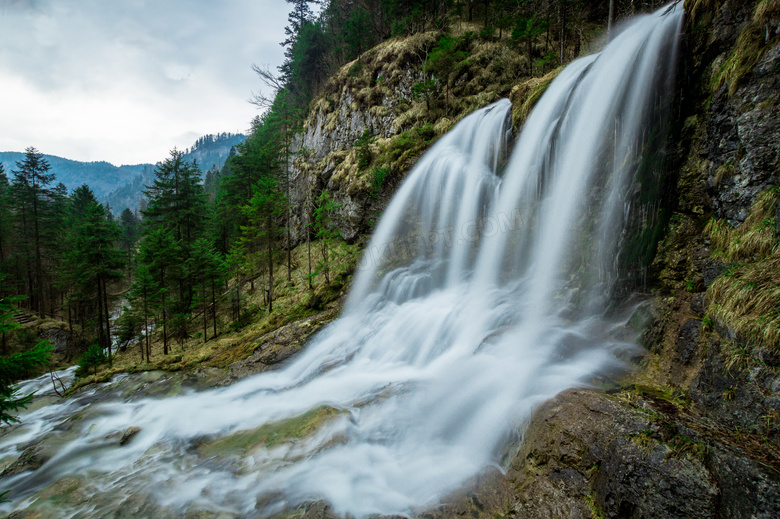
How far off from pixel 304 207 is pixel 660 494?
2477 cm

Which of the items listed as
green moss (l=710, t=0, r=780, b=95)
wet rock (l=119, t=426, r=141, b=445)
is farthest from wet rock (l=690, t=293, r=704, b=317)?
wet rock (l=119, t=426, r=141, b=445)

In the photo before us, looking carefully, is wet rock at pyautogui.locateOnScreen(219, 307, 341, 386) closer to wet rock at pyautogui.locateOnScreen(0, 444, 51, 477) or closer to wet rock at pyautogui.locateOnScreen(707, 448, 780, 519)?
wet rock at pyautogui.locateOnScreen(0, 444, 51, 477)

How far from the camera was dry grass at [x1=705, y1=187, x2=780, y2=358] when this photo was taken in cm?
356

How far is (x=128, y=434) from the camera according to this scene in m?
7.46

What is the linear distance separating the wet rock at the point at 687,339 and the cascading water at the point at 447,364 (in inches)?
34.5

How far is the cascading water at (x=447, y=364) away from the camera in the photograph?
204 inches

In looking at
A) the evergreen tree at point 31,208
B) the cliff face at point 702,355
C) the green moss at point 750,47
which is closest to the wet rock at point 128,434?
the cliff face at point 702,355

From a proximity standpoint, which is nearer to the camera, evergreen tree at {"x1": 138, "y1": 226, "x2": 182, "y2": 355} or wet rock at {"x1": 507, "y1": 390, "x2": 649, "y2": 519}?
wet rock at {"x1": 507, "y1": 390, "x2": 649, "y2": 519}

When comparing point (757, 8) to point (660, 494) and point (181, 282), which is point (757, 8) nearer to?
point (660, 494)

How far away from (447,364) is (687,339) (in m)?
4.50

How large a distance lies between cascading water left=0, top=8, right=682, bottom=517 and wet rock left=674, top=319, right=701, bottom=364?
0.88 meters

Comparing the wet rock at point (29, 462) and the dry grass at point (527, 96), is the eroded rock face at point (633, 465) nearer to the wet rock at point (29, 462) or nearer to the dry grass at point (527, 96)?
the wet rock at point (29, 462)

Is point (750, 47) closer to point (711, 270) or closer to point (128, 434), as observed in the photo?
point (711, 270)

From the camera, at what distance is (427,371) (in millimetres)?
7602
